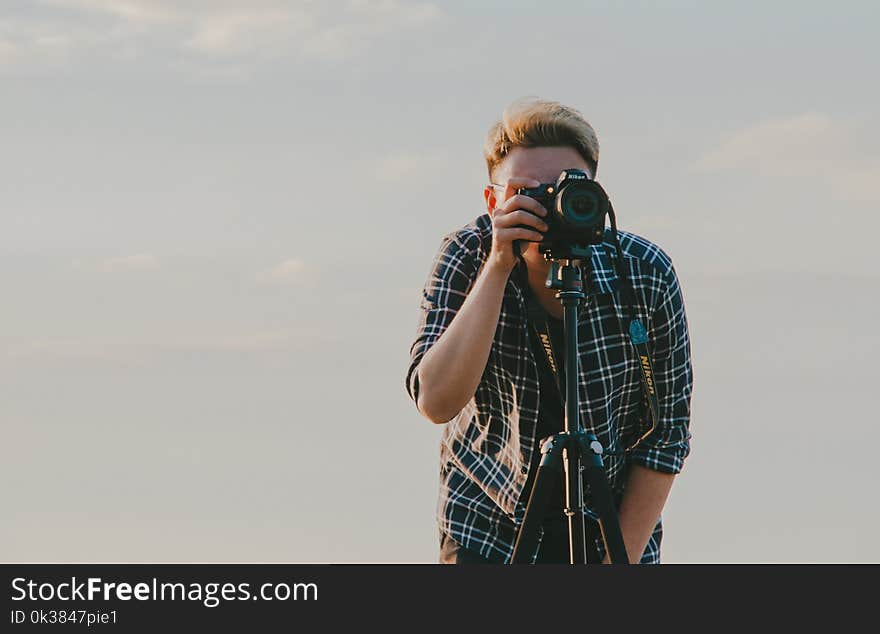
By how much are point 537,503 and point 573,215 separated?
82cm

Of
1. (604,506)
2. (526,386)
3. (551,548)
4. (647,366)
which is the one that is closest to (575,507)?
(604,506)

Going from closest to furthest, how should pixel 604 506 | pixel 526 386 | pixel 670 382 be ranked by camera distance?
pixel 604 506 → pixel 526 386 → pixel 670 382

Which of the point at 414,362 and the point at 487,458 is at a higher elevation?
the point at 414,362

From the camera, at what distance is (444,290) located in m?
3.71

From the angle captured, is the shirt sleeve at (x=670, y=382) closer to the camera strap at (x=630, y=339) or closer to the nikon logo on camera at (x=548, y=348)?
the camera strap at (x=630, y=339)

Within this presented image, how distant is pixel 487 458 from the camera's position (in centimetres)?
375

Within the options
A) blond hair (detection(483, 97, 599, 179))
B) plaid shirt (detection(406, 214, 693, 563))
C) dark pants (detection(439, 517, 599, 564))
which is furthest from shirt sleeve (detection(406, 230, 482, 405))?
dark pants (detection(439, 517, 599, 564))

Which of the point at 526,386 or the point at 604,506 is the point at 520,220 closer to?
the point at 526,386

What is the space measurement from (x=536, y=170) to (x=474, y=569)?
1246mm

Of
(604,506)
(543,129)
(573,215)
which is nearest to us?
(604,506)

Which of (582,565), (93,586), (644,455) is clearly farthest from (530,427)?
(93,586)

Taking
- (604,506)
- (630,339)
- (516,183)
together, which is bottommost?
(604,506)

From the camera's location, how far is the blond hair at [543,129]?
3.59m

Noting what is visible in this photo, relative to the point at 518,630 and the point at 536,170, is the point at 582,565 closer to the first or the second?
the point at 518,630
